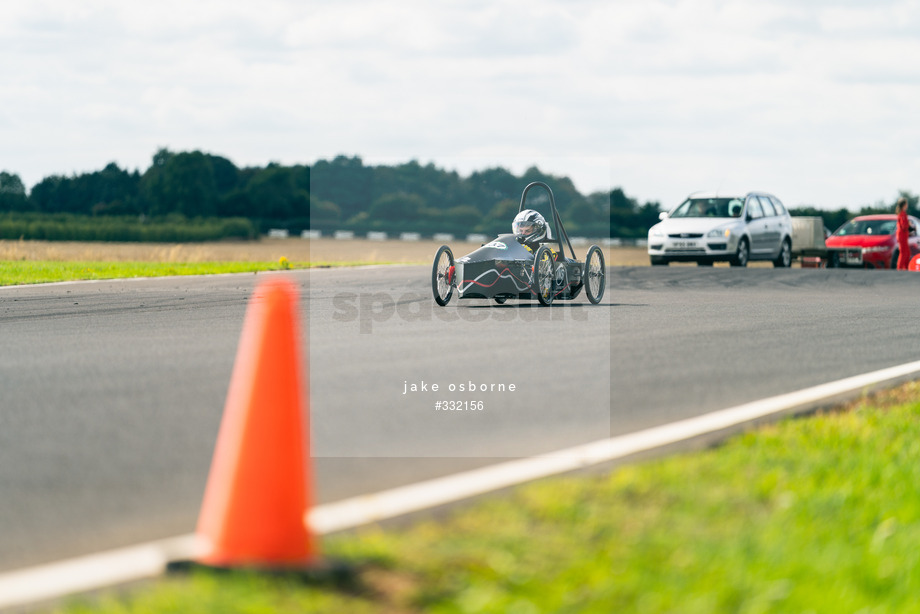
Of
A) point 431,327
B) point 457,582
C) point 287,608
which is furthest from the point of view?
point 431,327

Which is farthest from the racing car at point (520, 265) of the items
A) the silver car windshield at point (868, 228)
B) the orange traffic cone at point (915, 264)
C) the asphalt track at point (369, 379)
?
the silver car windshield at point (868, 228)

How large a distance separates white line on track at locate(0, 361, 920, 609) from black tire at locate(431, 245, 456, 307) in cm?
686

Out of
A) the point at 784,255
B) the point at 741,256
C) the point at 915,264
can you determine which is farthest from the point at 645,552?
the point at 784,255

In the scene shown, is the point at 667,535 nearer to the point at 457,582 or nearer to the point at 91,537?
the point at 457,582

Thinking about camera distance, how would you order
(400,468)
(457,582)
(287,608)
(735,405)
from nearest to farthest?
(287,608)
(457,582)
(400,468)
(735,405)

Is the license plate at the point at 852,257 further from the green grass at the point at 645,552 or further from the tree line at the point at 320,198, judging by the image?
the green grass at the point at 645,552

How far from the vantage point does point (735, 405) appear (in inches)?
277

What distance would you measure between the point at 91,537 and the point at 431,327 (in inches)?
299

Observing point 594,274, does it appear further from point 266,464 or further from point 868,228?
point 868,228

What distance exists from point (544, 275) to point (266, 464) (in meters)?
10.2

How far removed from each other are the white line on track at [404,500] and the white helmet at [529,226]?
6.23 meters

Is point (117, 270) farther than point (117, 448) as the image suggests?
Yes

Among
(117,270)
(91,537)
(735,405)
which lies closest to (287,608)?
(91,537)

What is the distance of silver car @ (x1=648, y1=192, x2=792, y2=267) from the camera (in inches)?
984
